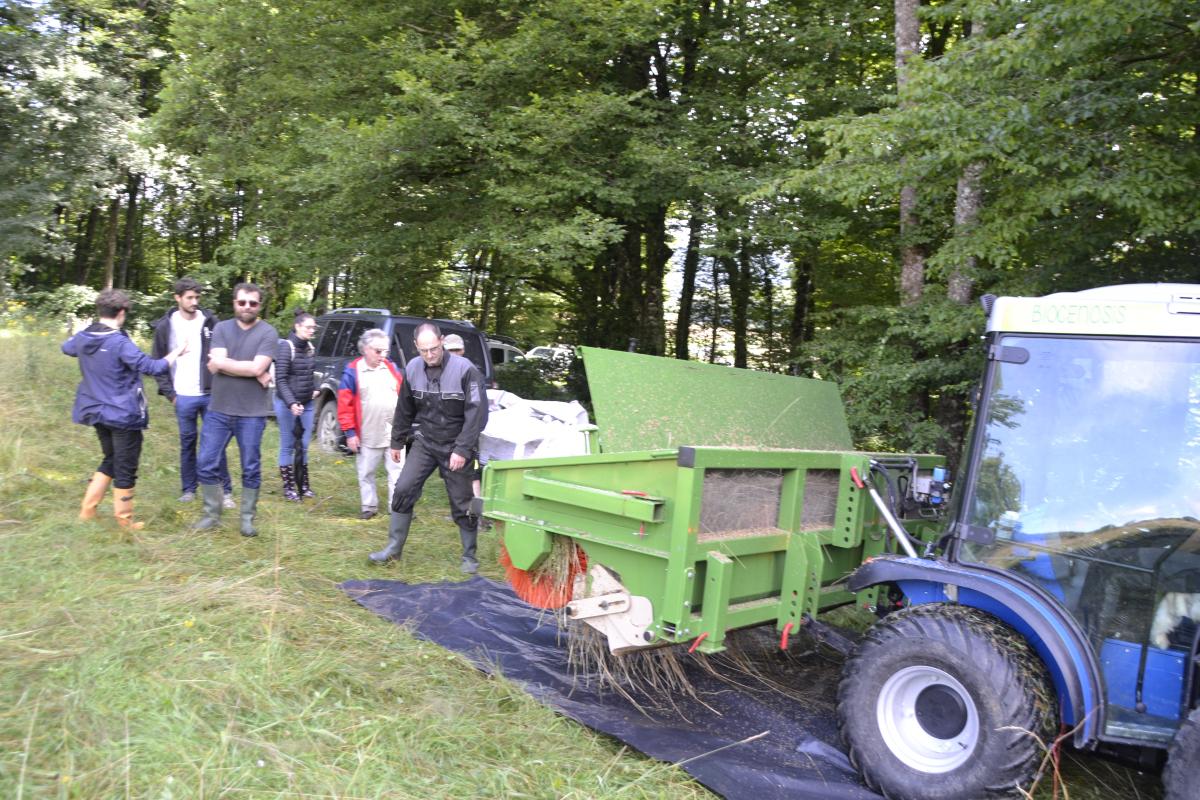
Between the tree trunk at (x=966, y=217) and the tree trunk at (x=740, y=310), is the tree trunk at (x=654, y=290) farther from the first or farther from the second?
the tree trunk at (x=966, y=217)

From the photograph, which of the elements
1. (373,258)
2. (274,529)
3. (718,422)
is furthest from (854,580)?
(373,258)

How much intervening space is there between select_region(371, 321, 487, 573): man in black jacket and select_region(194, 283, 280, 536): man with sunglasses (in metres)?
0.99

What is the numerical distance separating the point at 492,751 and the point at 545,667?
958 mm

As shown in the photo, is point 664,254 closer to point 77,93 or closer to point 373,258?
point 373,258

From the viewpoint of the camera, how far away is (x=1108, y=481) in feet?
10.2

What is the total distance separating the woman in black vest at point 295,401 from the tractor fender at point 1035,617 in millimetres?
5380

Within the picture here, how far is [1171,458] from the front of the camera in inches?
119

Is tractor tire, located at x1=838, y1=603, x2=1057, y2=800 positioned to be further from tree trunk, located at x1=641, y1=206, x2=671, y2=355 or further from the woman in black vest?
tree trunk, located at x1=641, y1=206, x2=671, y2=355

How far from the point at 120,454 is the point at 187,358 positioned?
3.45 ft

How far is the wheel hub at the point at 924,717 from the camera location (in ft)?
10.6

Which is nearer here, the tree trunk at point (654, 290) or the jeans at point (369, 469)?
the jeans at point (369, 469)

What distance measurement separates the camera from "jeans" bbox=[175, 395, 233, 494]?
633 centimetres

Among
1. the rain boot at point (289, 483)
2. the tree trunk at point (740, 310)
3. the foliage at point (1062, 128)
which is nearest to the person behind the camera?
the foliage at point (1062, 128)

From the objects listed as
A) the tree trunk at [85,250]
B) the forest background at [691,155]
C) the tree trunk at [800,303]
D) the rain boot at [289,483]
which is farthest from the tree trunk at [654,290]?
the tree trunk at [85,250]
